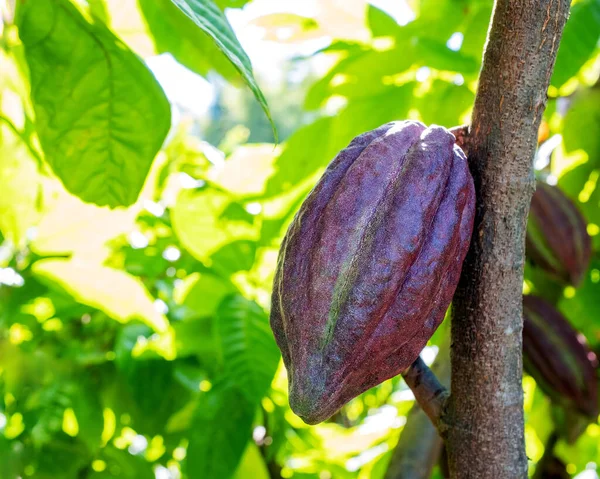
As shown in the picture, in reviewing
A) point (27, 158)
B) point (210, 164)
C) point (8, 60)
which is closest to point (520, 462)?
point (27, 158)

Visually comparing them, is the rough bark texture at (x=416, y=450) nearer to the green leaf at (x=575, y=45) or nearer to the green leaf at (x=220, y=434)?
the green leaf at (x=220, y=434)

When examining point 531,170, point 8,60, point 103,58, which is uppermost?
point 531,170

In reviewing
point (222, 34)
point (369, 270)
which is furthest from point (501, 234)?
point (222, 34)

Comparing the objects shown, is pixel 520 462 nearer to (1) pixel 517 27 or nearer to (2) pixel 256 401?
(1) pixel 517 27

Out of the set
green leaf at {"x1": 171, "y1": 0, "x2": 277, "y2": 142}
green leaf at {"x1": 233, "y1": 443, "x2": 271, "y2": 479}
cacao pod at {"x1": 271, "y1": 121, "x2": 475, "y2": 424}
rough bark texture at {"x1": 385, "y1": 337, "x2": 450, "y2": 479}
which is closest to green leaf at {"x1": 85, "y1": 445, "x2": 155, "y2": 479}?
green leaf at {"x1": 233, "y1": 443, "x2": 271, "y2": 479}

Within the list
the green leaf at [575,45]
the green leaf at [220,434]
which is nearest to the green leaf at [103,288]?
the green leaf at [220,434]
